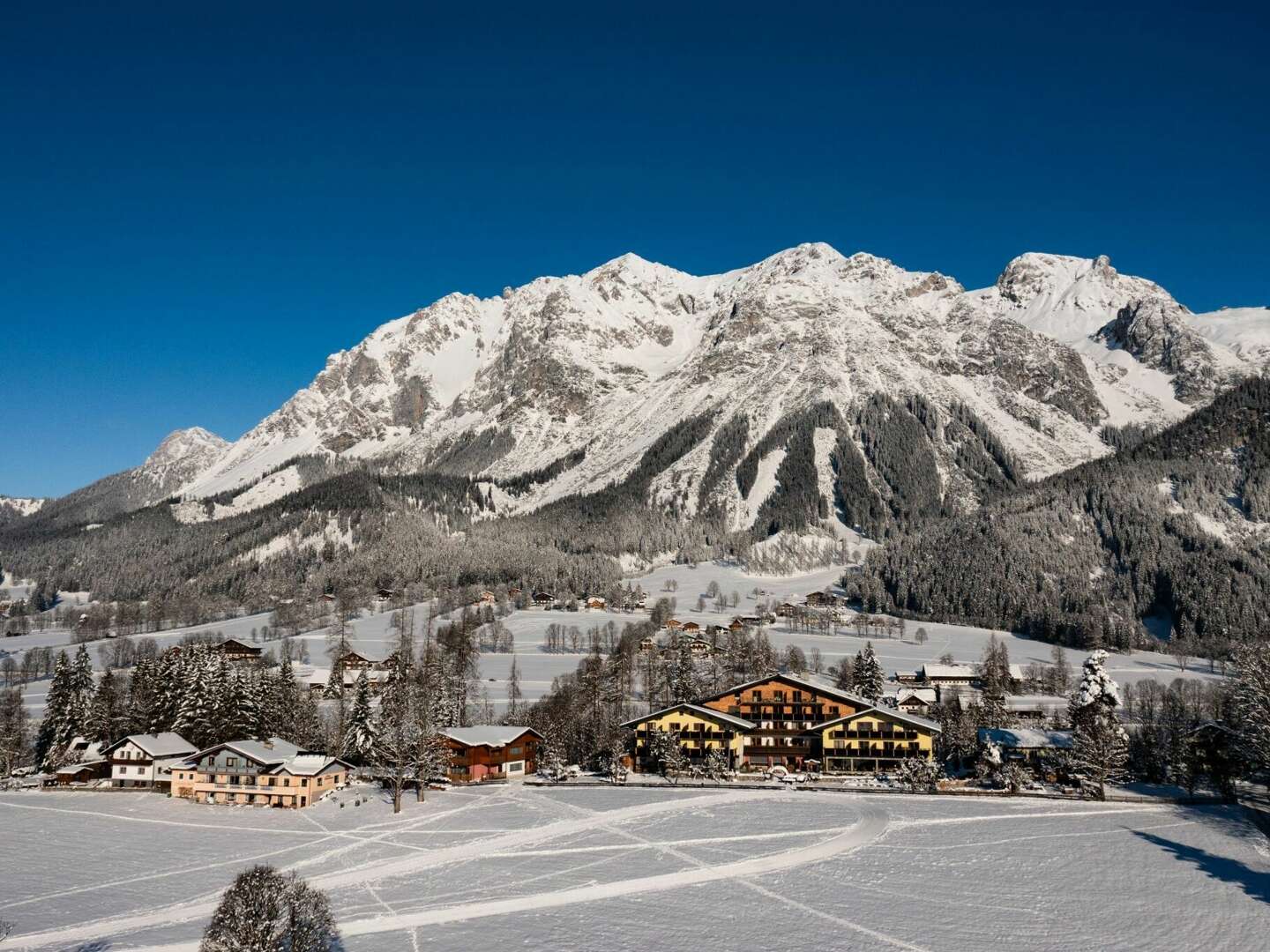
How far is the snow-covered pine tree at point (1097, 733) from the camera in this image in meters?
74.3

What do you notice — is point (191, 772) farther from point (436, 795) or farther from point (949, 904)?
point (949, 904)

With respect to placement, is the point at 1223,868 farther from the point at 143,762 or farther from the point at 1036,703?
the point at 143,762

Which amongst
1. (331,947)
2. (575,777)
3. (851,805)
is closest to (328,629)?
(575,777)

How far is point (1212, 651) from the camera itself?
540ft

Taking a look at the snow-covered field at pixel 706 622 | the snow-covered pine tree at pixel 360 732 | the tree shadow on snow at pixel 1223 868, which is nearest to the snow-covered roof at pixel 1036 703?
the snow-covered field at pixel 706 622

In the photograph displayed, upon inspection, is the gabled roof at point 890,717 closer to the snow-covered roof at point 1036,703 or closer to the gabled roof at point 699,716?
the gabled roof at point 699,716

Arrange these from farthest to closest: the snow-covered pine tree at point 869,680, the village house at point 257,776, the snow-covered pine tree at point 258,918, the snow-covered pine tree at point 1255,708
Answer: the snow-covered pine tree at point 869,680 < the village house at point 257,776 < the snow-covered pine tree at point 1255,708 < the snow-covered pine tree at point 258,918

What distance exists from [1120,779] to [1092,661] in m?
12.0

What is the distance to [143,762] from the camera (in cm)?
8531

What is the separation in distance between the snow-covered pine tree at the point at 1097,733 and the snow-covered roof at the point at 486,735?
1815 inches

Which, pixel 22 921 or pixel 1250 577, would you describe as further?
pixel 1250 577

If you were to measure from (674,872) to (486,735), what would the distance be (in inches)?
1485

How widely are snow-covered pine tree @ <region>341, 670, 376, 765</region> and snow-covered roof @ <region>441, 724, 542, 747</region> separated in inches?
289

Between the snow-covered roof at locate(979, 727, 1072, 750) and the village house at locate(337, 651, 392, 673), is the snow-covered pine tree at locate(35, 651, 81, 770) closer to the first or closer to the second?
the village house at locate(337, 651, 392, 673)
